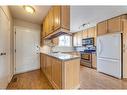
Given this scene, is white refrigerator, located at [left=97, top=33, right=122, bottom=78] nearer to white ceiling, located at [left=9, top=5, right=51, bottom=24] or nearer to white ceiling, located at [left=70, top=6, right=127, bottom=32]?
white ceiling, located at [left=70, top=6, right=127, bottom=32]

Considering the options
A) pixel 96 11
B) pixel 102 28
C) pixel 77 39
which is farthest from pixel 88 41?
pixel 96 11

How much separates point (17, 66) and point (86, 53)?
3349 mm

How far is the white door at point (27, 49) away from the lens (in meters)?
4.06

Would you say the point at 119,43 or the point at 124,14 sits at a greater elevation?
the point at 124,14

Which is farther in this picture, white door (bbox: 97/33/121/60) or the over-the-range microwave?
the over-the-range microwave

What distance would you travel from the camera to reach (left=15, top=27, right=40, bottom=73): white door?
406cm

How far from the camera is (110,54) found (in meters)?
3.66

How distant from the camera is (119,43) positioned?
11.1 feet

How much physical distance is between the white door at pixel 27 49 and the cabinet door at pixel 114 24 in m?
3.08

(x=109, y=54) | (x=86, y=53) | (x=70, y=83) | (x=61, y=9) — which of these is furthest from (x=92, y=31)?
(x=70, y=83)

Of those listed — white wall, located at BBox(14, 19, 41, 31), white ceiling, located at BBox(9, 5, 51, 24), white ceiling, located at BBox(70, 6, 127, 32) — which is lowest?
white wall, located at BBox(14, 19, 41, 31)

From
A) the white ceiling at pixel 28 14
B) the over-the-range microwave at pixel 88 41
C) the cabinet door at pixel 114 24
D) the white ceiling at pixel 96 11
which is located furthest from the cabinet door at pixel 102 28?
the white ceiling at pixel 28 14

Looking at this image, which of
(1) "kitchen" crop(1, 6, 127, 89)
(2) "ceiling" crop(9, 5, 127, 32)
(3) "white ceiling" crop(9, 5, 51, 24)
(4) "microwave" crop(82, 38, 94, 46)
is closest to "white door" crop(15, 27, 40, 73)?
(1) "kitchen" crop(1, 6, 127, 89)

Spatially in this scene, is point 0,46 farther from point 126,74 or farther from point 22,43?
point 126,74
